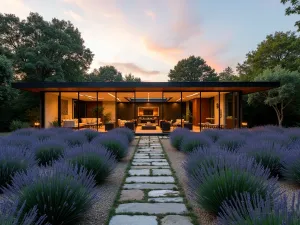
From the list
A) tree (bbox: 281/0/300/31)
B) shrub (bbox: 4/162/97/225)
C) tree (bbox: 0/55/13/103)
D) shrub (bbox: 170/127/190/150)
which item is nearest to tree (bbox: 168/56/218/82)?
tree (bbox: 281/0/300/31)

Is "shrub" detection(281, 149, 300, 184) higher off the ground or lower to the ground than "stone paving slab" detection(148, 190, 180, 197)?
higher

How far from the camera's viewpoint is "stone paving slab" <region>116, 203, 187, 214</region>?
2.89 m

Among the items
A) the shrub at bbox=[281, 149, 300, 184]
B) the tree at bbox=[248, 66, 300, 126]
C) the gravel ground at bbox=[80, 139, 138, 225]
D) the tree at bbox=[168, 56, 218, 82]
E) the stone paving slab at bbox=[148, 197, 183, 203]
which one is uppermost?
the tree at bbox=[168, 56, 218, 82]

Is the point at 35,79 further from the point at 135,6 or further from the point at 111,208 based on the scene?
the point at 111,208

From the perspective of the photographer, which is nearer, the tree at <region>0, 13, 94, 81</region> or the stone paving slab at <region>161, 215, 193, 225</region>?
the stone paving slab at <region>161, 215, 193, 225</region>

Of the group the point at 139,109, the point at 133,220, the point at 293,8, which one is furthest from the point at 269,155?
the point at 139,109

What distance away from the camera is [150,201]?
128 inches

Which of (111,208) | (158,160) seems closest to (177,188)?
(111,208)

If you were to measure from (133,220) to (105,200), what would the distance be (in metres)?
0.84

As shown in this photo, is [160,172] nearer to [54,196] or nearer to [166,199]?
[166,199]

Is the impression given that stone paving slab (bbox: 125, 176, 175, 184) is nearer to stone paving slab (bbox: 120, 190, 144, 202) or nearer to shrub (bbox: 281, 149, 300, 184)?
stone paving slab (bbox: 120, 190, 144, 202)

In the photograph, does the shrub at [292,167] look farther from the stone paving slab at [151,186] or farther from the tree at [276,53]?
the tree at [276,53]

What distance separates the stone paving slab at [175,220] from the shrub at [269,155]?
2.38m

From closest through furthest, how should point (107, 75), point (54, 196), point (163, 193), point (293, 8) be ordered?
point (54, 196) < point (163, 193) < point (293, 8) < point (107, 75)
